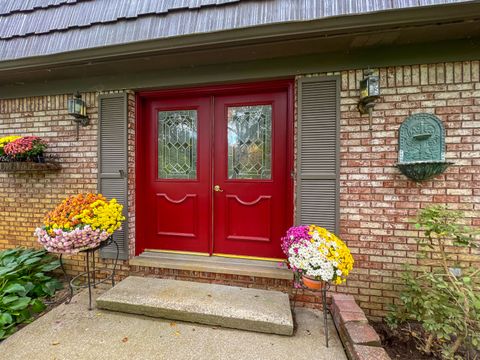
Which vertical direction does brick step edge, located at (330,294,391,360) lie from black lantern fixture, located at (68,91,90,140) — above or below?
below

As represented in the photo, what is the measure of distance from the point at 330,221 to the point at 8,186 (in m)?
3.81

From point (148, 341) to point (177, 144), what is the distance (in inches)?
73.7

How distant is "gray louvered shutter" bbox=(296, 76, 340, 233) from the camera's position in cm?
214

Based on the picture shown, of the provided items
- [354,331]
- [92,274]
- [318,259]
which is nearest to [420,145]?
[318,259]

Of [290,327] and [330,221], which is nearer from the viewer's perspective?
[290,327]

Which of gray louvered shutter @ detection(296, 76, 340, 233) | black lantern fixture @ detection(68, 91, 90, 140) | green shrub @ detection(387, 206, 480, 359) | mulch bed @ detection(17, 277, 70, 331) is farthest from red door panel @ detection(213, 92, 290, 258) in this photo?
mulch bed @ detection(17, 277, 70, 331)

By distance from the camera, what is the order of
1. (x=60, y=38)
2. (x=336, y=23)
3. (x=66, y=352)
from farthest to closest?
(x=60, y=38), (x=336, y=23), (x=66, y=352)

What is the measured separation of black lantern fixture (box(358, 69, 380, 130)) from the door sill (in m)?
1.58

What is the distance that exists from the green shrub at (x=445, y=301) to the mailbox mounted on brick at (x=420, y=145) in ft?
1.27

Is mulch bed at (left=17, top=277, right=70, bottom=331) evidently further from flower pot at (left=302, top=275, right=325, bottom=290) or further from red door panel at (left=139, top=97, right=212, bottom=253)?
flower pot at (left=302, top=275, right=325, bottom=290)

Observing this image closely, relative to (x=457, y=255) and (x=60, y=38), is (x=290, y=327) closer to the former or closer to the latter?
(x=457, y=255)

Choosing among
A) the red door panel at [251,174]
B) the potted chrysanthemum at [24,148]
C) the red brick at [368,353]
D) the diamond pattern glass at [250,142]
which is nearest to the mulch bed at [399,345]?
the red brick at [368,353]

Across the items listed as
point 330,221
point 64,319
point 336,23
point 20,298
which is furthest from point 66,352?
point 336,23

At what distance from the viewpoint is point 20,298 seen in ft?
6.95
